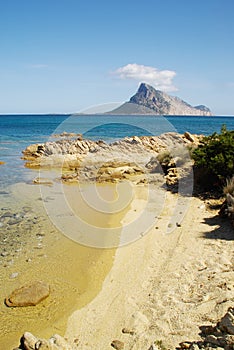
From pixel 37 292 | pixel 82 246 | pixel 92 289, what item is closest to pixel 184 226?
pixel 82 246

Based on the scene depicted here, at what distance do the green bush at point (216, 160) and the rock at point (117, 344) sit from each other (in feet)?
24.9

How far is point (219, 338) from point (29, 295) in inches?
148

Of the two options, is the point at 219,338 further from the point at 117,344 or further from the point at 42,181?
the point at 42,181

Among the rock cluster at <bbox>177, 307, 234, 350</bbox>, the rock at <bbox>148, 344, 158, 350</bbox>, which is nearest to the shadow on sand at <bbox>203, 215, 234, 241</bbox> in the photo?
the rock cluster at <bbox>177, 307, 234, 350</bbox>

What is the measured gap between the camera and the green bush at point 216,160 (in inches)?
440

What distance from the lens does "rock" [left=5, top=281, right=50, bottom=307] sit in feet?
19.2

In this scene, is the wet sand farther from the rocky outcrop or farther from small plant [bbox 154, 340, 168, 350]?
the rocky outcrop

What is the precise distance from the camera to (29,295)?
6023mm

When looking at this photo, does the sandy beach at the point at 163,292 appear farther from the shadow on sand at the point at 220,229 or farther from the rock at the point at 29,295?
the rock at the point at 29,295

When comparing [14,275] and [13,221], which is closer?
[14,275]

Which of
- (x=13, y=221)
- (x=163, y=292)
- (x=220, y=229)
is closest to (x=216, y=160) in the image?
(x=220, y=229)

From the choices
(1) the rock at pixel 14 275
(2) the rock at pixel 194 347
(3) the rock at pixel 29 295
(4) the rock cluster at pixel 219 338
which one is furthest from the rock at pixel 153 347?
(1) the rock at pixel 14 275

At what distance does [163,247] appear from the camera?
7.88 m

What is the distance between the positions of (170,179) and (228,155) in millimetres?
3303
